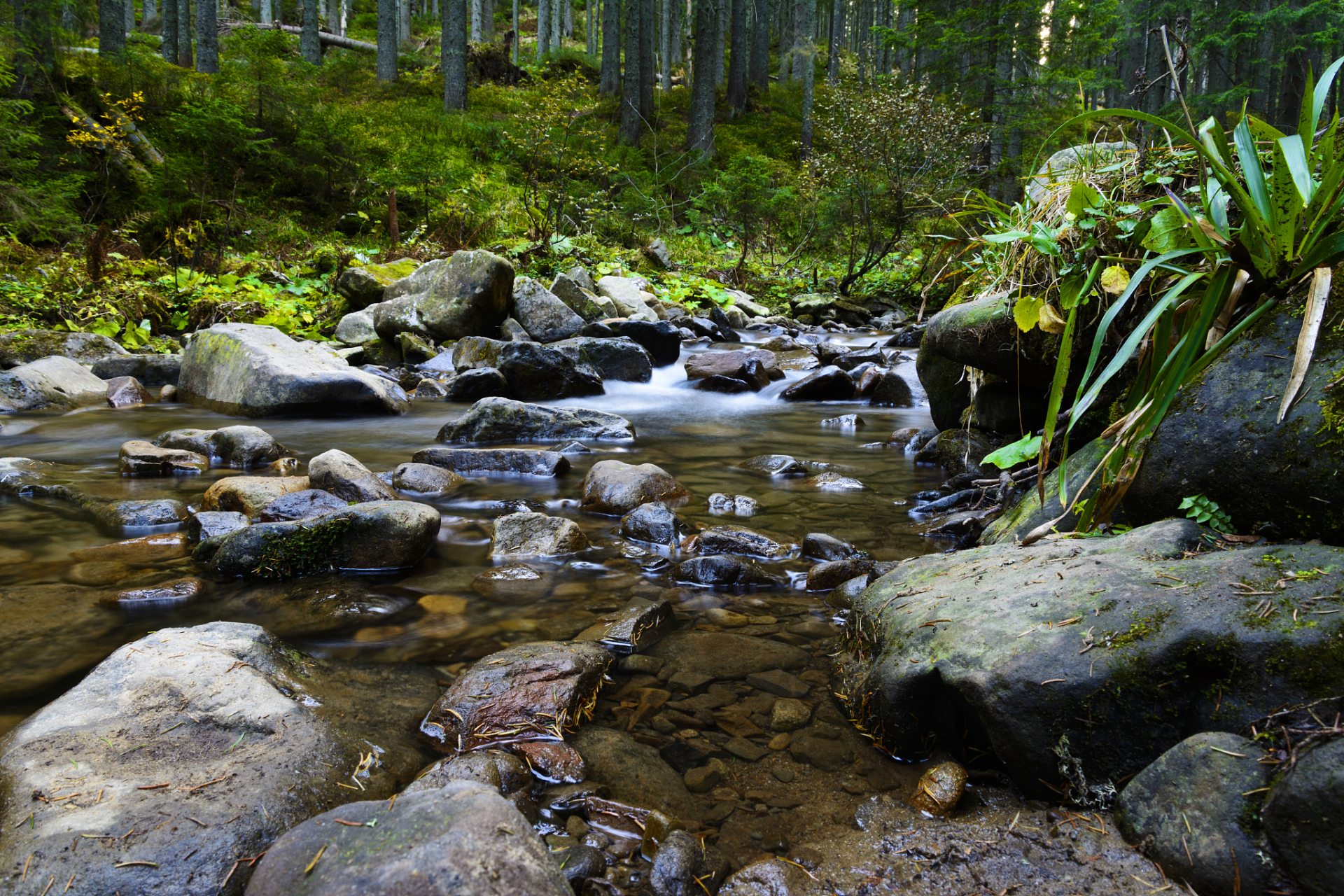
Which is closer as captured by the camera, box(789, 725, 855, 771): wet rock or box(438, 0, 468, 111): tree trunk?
box(789, 725, 855, 771): wet rock

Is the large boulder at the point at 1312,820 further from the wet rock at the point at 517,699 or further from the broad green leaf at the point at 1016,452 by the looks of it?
the wet rock at the point at 517,699

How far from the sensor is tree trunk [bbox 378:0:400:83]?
22578 mm

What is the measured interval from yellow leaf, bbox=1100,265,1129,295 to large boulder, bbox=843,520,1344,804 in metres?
1.05

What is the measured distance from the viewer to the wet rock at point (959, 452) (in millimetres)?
5020

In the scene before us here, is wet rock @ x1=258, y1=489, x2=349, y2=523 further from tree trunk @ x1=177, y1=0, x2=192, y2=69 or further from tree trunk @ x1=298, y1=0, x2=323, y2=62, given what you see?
tree trunk @ x1=298, y1=0, x2=323, y2=62

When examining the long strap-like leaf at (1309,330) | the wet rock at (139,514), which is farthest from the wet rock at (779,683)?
the wet rock at (139,514)

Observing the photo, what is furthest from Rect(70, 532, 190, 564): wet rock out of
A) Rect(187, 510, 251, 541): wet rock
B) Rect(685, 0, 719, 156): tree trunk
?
Rect(685, 0, 719, 156): tree trunk

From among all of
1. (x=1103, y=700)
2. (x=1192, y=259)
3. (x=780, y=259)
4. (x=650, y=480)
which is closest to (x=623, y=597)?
(x=650, y=480)

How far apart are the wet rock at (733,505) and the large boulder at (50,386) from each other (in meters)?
7.26

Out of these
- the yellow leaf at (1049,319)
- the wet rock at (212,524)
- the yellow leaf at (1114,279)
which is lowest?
the wet rock at (212,524)

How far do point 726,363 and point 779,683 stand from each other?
7711 mm

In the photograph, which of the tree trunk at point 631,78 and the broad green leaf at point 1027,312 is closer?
the broad green leaf at point 1027,312

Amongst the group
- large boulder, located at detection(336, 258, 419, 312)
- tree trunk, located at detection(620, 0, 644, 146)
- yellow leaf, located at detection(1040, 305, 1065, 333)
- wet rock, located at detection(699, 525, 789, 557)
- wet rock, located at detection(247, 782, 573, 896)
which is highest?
tree trunk, located at detection(620, 0, 644, 146)

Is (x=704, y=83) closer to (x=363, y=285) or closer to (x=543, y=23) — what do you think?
(x=363, y=285)
